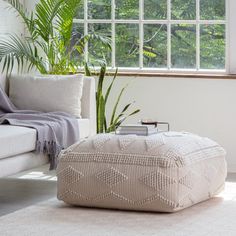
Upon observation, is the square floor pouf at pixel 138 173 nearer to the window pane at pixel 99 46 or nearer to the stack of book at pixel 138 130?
the stack of book at pixel 138 130


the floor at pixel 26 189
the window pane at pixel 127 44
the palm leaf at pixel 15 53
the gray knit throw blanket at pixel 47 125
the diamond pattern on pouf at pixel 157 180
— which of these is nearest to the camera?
the diamond pattern on pouf at pixel 157 180

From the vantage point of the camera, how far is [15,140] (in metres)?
5.47

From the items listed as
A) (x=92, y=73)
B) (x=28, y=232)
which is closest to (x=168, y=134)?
(x=28, y=232)

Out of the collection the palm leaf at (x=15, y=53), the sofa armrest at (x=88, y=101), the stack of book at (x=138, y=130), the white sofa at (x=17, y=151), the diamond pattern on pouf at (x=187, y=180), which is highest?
the palm leaf at (x=15, y=53)

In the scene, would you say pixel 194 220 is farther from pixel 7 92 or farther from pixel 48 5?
pixel 48 5

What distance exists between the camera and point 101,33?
7594mm

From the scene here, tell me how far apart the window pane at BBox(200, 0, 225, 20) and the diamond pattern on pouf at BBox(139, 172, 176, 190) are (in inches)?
102

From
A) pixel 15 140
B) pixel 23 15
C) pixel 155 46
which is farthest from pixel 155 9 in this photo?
pixel 15 140

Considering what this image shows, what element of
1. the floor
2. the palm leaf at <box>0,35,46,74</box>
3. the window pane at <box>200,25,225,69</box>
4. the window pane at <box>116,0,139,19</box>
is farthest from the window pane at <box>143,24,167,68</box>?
the floor

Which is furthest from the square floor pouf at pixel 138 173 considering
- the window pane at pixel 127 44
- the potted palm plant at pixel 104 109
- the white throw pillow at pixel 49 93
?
the window pane at pixel 127 44

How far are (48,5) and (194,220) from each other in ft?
10.1

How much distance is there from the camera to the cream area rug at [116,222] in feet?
14.9

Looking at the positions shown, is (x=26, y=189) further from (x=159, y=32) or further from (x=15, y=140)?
(x=159, y=32)

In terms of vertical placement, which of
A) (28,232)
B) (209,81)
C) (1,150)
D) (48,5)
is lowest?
(28,232)
